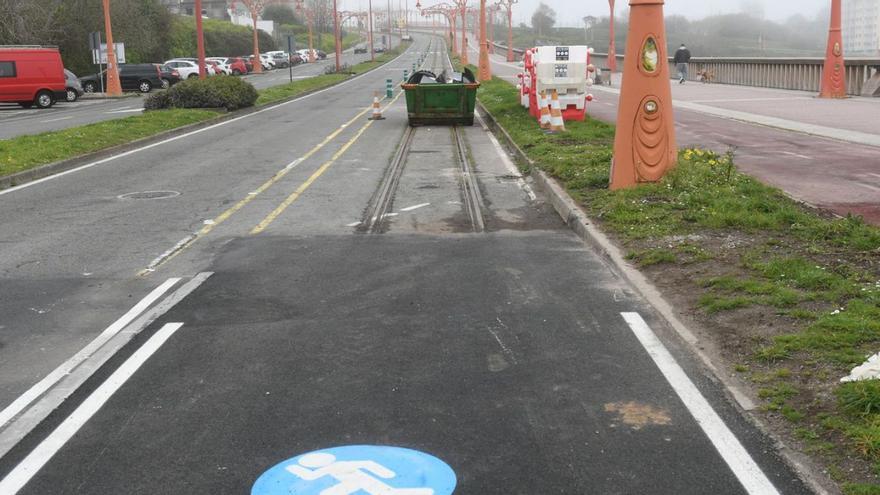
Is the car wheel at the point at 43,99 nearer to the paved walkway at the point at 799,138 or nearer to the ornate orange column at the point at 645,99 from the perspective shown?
the paved walkway at the point at 799,138

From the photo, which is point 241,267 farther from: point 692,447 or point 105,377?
point 692,447

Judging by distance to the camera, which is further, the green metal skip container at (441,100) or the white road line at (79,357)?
the green metal skip container at (441,100)

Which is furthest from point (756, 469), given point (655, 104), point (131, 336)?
point (655, 104)

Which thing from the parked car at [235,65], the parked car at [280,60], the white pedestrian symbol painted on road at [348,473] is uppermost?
the parked car at [280,60]

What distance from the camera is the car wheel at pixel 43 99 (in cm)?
3912

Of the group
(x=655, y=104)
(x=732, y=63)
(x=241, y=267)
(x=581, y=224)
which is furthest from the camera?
(x=732, y=63)

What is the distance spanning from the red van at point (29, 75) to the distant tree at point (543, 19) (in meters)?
110

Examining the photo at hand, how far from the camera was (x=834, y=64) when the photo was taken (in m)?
27.9

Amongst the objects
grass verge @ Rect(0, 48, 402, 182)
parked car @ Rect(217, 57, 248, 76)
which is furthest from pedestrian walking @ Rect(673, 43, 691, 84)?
parked car @ Rect(217, 57, 248, 76)

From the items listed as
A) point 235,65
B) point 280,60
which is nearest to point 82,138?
point 235,65

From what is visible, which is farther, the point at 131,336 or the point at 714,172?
the point at 714,172

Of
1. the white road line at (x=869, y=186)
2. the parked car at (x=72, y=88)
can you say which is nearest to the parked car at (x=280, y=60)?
the parked car at (x=72, y=88)

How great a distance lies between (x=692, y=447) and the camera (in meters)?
4.68

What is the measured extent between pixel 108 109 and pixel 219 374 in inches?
1290
